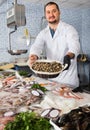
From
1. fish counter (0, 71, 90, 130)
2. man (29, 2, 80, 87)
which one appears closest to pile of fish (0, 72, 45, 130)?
fish counter (0, 71, 90, 130)

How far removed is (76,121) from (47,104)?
19.6 inches

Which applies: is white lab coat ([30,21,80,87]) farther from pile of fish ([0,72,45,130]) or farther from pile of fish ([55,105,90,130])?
pile of fish ([55,105,90,130])

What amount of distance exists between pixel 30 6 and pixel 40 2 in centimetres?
26

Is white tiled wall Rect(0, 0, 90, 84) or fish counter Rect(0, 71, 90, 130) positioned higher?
white tiled wall Rect(0, 0, 90, 84)

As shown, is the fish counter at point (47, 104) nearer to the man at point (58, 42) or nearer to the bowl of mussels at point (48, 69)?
the bowl of mussels at point (48, 69)

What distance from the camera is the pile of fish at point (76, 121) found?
1195mm

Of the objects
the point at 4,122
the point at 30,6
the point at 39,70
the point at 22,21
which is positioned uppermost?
the point at 30,6

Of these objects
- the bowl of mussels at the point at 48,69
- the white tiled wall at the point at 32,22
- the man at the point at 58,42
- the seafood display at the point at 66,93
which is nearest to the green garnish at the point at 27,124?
the seafood display at the point at 66,93

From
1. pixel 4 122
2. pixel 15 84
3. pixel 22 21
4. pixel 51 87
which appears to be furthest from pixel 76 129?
→ pixel 22 21

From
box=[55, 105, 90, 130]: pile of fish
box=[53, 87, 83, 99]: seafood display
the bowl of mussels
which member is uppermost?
the bowl of mussels

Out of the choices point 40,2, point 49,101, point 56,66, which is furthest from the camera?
point 40,2

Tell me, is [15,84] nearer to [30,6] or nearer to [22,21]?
[22,21]

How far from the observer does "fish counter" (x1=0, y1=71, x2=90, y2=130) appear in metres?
1.30

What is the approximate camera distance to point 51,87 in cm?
227
